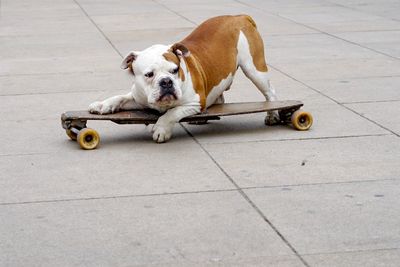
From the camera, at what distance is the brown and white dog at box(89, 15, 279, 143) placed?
719 cm

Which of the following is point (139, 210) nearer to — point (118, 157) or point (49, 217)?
point (49, 217)

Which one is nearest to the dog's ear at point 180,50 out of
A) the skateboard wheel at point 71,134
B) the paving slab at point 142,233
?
the skateboard wheel at point 71,134

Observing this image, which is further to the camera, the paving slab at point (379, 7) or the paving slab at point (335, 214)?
the paving slab at point (379, 7)

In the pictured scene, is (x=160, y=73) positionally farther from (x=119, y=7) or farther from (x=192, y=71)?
(x=119, y=7)

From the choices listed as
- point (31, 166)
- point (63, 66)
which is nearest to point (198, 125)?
point (31, 166)

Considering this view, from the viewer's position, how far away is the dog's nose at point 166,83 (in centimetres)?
709

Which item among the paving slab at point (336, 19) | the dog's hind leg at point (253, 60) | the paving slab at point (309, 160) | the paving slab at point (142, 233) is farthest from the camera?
the paving slab at point (336, 19)

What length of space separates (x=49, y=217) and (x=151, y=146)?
5.85ft

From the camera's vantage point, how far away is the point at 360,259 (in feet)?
16.5

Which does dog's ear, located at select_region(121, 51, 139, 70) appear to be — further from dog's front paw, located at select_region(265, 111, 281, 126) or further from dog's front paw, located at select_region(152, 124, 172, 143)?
dog's front paw, located at select_region(265, 111, 281, 126)

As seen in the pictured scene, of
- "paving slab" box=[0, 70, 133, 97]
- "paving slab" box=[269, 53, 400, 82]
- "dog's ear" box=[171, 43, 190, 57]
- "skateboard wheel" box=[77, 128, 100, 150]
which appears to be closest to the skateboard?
"skateboard wheel" box=[77, 128, 100, 150]

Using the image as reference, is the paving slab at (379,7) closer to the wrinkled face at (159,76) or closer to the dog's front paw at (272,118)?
the dog's front paw at (272,118)

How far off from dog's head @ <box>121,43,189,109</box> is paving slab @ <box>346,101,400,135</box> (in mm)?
1814

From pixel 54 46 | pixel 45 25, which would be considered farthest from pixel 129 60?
pixel 45 25
